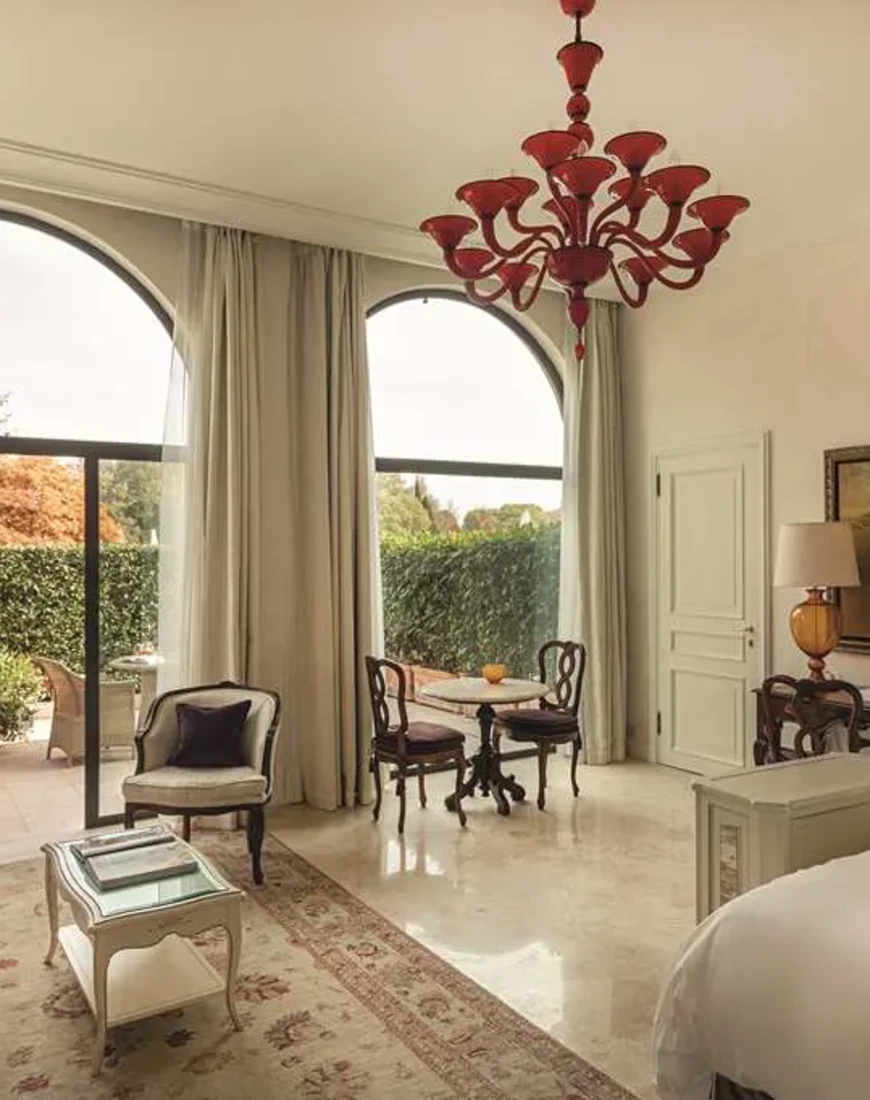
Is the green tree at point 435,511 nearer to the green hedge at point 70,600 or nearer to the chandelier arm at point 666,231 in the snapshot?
the green hedge at point 70,600

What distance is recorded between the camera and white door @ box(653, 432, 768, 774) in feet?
19.1

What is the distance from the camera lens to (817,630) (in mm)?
4988

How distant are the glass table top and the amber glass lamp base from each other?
11.4 ft

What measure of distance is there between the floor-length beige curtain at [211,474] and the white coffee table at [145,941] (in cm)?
191

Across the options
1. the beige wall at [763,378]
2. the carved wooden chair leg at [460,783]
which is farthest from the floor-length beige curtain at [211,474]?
the beige wall at [763,378]

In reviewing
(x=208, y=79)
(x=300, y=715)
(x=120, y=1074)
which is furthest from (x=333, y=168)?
(x=120, y=1074)

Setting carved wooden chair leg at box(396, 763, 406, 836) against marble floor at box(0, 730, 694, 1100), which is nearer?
marble floor at box(0, 730, 694, 1100)

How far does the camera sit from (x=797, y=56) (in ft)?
11.2

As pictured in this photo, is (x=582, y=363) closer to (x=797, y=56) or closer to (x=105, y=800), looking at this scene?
(x=797, y=56)

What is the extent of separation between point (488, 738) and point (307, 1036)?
275cm

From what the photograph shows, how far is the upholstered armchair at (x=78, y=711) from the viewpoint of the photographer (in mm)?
4961

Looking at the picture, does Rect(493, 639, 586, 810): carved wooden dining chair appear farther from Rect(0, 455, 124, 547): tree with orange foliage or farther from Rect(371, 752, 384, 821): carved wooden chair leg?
Rect(0, 455, 124, 547): tree with orange foliage

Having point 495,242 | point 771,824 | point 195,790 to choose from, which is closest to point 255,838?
point 195,790

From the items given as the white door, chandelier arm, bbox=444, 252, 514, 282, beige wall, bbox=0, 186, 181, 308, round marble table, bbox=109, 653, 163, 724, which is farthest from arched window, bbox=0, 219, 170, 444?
the white door
